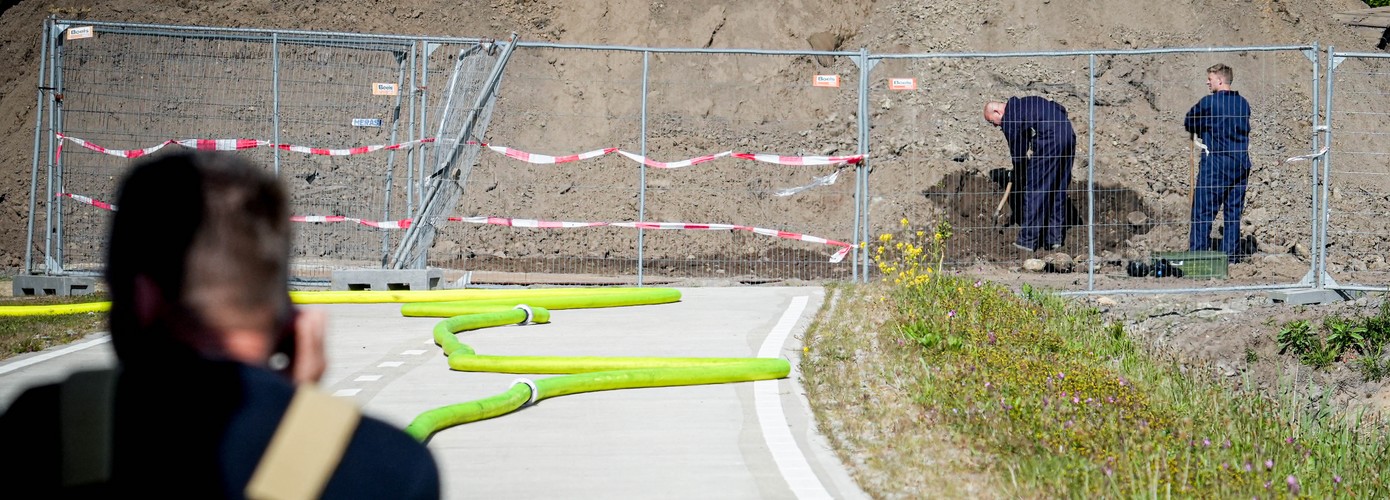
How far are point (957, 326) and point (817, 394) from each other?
2178 millimetres

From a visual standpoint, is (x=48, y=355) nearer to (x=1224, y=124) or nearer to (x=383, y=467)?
(x=383, y=467)

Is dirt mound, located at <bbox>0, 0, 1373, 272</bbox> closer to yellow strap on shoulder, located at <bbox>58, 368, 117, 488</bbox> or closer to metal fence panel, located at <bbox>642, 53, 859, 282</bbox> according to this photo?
metal fence panel, located at <bbox>642, 53, 859, 282</bbox>

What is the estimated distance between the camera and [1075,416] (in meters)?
7.25

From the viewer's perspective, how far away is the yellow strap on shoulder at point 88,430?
62.1 inches

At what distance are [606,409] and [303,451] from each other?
637 centimetres

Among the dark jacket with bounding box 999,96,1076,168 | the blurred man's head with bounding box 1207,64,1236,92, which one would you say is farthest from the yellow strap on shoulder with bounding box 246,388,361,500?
the blurred man's head with bounding box 1207,64,1236,92

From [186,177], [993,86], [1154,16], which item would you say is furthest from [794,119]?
[186,177]

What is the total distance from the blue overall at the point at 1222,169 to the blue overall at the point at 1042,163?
56.8 inches

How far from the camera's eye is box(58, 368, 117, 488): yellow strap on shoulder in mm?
1576

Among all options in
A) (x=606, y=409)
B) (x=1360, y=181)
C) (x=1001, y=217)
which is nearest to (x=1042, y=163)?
(x=1001, y=217)

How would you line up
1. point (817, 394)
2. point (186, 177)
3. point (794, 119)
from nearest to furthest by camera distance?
point (186, 177)
point (817, 394)
point (794, 119)

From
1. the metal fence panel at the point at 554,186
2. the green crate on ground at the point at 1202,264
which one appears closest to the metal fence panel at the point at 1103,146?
the green crate on ground at the point at 1202,264

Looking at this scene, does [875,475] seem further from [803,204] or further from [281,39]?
[803,204]

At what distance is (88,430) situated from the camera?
158cm
